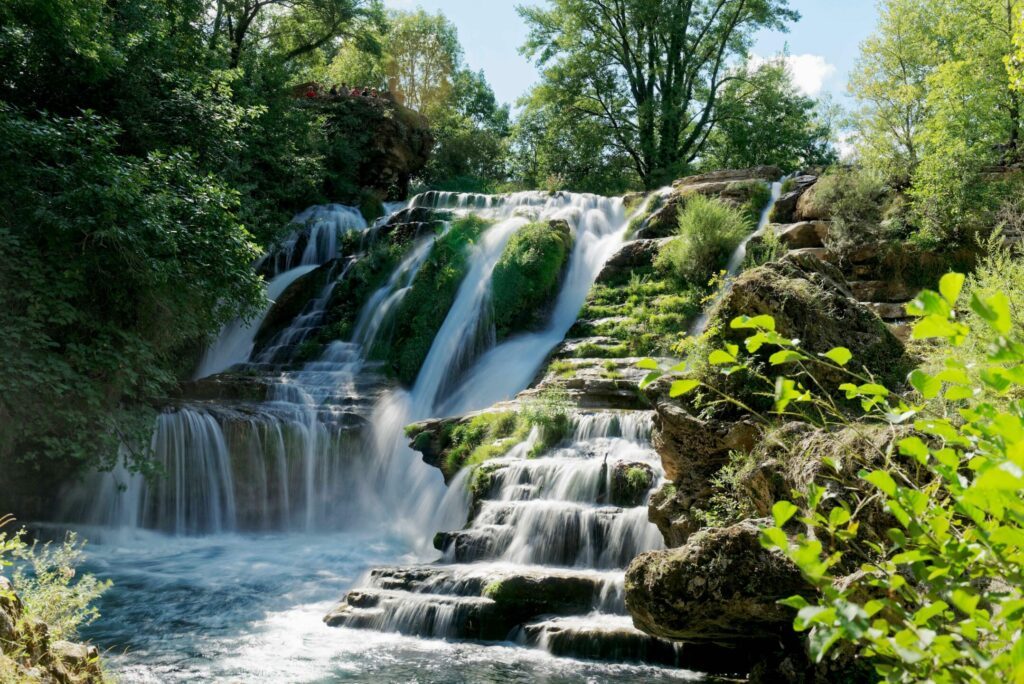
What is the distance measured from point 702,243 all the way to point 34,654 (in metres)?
13.4

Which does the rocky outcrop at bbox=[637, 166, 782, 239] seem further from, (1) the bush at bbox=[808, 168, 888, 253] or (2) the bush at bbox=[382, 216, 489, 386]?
(2) the bush at bbox=[382, 216, 489, 386]

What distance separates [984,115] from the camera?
15.9 meters

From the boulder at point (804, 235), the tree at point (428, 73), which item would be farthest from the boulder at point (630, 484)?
the tree at point (428, 73)

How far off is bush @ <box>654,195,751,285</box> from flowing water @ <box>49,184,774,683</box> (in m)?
2.25

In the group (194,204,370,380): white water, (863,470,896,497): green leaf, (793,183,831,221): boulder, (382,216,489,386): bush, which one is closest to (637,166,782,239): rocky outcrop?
(793,183,831,221): boulder

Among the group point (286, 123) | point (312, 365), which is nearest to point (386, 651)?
point (312, 365)

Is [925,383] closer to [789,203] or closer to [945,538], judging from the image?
[945,538]

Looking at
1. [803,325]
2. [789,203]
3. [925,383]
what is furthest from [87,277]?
[789,203]

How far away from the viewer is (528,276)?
17516 millimetres

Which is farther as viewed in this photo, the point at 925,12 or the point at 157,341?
the point at 925,12

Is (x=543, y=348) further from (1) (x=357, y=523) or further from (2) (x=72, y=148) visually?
(2) (x=72, y=148)

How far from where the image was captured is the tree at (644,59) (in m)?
29.0

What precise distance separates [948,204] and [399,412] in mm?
10664

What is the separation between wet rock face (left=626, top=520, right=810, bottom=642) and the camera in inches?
240
